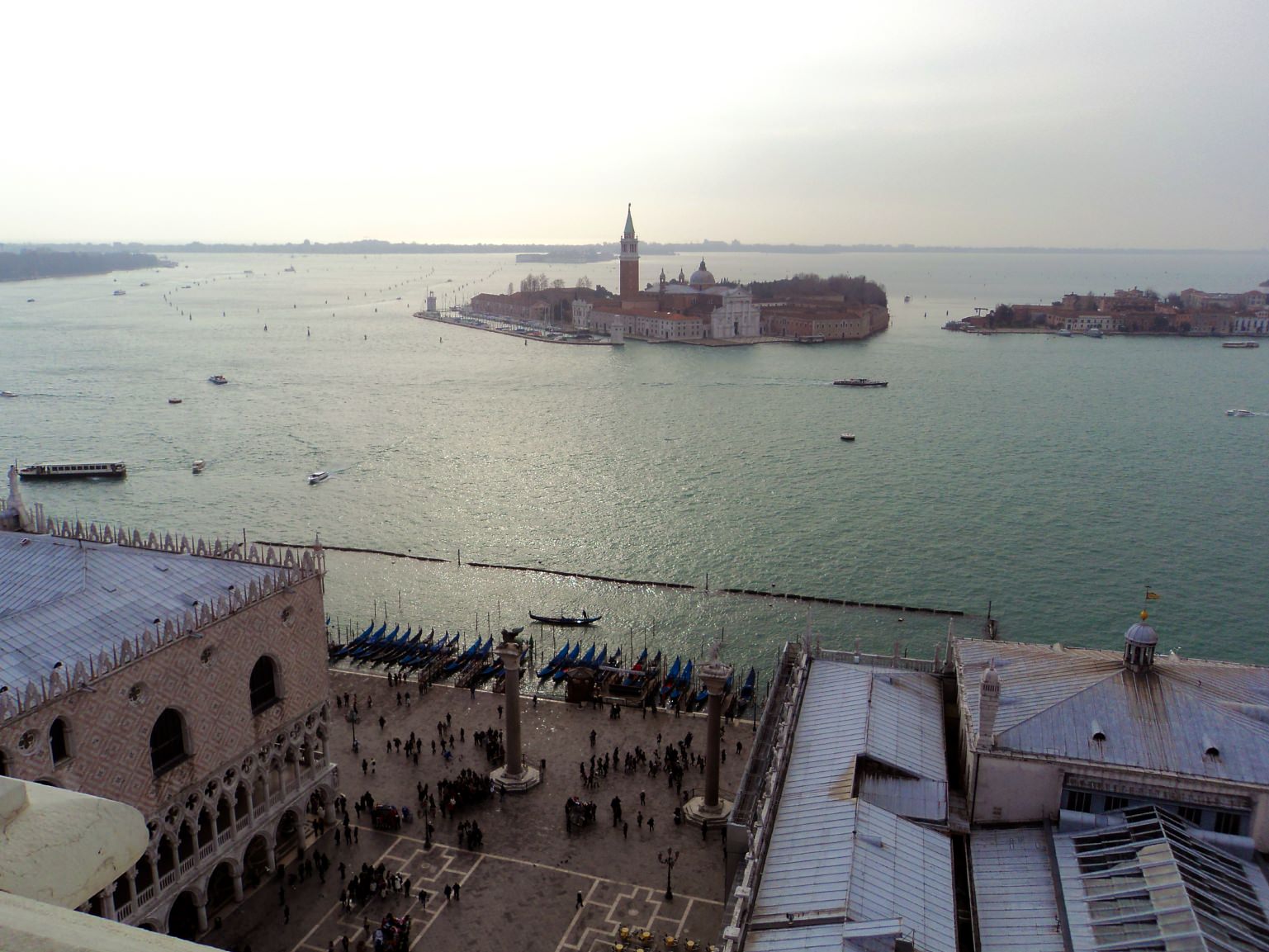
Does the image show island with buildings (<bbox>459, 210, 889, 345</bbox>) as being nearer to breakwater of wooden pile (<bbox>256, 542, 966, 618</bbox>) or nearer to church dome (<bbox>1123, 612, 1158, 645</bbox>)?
breakwater of wooden pile (<bbox>256, 542, 966, 618</bbox>)

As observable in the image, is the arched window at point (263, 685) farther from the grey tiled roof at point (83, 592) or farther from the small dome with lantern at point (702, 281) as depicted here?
the small dome with lantern at point (702, 281)

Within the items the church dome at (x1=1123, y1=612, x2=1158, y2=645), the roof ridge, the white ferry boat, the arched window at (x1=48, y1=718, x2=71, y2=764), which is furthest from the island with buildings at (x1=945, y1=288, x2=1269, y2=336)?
the arched window at (x1=48, y1=718, x2=71, y2=764)

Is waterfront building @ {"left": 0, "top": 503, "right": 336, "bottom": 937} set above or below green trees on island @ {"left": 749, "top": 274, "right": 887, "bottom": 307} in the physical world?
below

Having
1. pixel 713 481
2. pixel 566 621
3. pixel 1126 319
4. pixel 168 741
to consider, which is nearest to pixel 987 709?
pixel 168 741

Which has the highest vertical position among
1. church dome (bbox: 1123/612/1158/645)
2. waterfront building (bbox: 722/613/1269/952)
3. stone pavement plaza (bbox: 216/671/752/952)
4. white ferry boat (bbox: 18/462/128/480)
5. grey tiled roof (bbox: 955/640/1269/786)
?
church dome (bbox: 1123/612/1158/645)

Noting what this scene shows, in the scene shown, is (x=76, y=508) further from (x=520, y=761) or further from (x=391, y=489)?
(x=520, y=761)

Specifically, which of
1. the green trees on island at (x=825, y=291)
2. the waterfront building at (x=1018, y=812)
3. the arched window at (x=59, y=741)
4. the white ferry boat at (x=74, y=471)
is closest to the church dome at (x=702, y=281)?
the green trees on island at (x=825, y=291)
